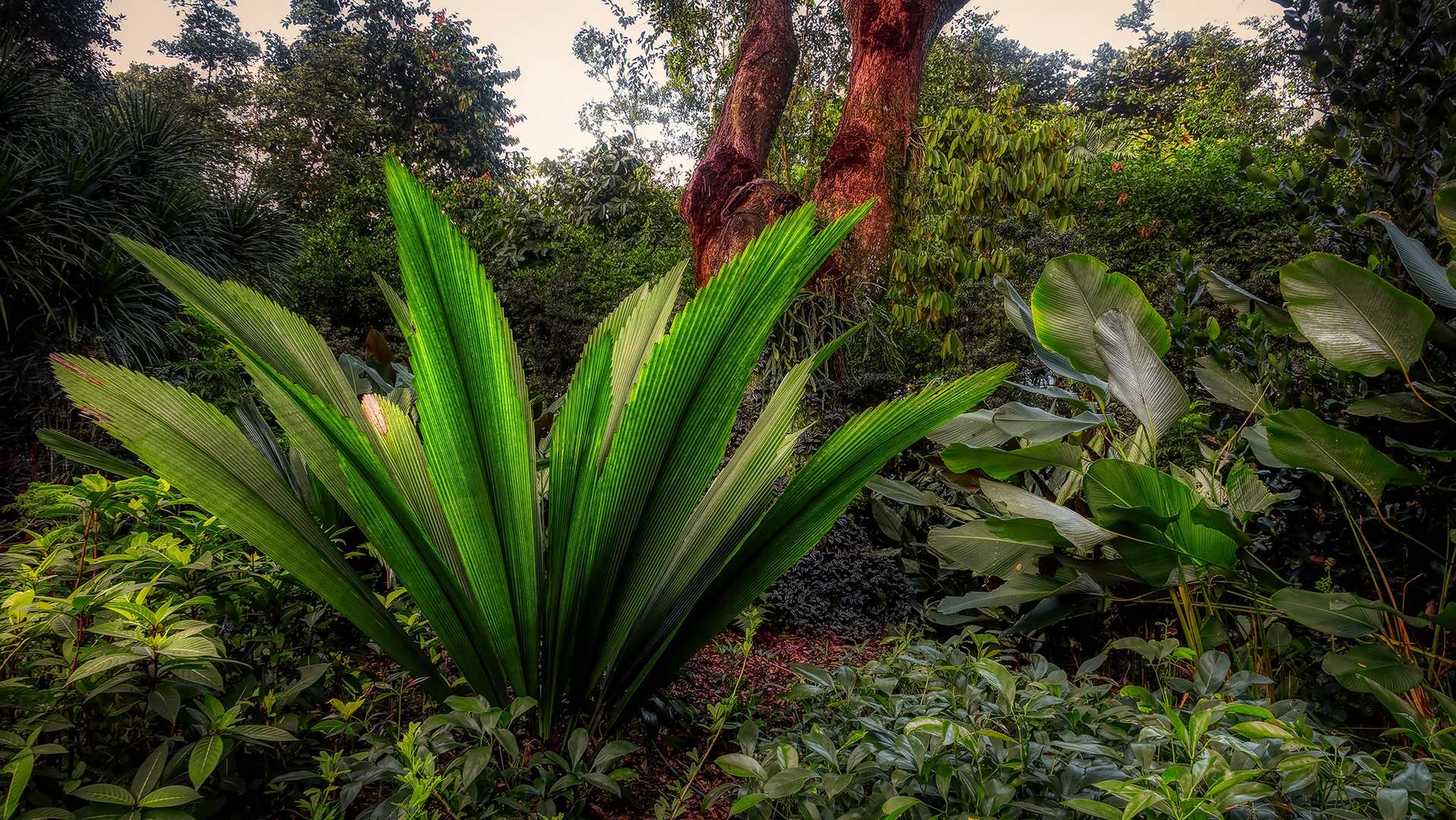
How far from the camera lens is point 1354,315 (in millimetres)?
1173

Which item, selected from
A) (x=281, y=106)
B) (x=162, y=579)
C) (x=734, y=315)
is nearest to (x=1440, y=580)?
(x=734, y=315)

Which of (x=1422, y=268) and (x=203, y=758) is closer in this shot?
(x=203, y=758)

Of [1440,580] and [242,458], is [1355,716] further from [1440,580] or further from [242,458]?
[242,458]

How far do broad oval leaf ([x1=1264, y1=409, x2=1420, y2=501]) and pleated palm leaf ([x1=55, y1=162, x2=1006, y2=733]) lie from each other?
0.64 meters

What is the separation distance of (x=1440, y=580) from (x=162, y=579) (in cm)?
215

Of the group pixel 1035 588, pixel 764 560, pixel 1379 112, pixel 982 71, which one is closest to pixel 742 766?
pixel 764 560

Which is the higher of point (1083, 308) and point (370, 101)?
point (370, 101)

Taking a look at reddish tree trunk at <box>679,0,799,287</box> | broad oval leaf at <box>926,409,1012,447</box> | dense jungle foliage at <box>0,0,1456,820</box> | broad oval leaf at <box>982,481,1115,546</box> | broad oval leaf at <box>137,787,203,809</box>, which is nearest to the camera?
broad oval leaf at <box>137,787,203,809</box>

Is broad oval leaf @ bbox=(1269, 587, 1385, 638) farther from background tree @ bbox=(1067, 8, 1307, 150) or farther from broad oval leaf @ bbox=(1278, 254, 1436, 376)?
background tree @ bbox=(1067, 8, 1307, 150)

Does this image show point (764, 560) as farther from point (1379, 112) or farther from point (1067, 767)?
point (1379, 112)

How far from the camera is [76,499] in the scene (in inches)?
39.9

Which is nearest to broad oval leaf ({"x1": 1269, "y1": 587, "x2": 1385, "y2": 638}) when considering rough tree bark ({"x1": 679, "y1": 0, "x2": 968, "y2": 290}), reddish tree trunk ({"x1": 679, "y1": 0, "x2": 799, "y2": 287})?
reddish tree trunk ({"x1": 679, "y1": 0, "x2": 799, "y2": 287})

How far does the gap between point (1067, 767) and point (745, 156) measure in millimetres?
4396

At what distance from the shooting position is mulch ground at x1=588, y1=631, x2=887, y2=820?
97 cm
